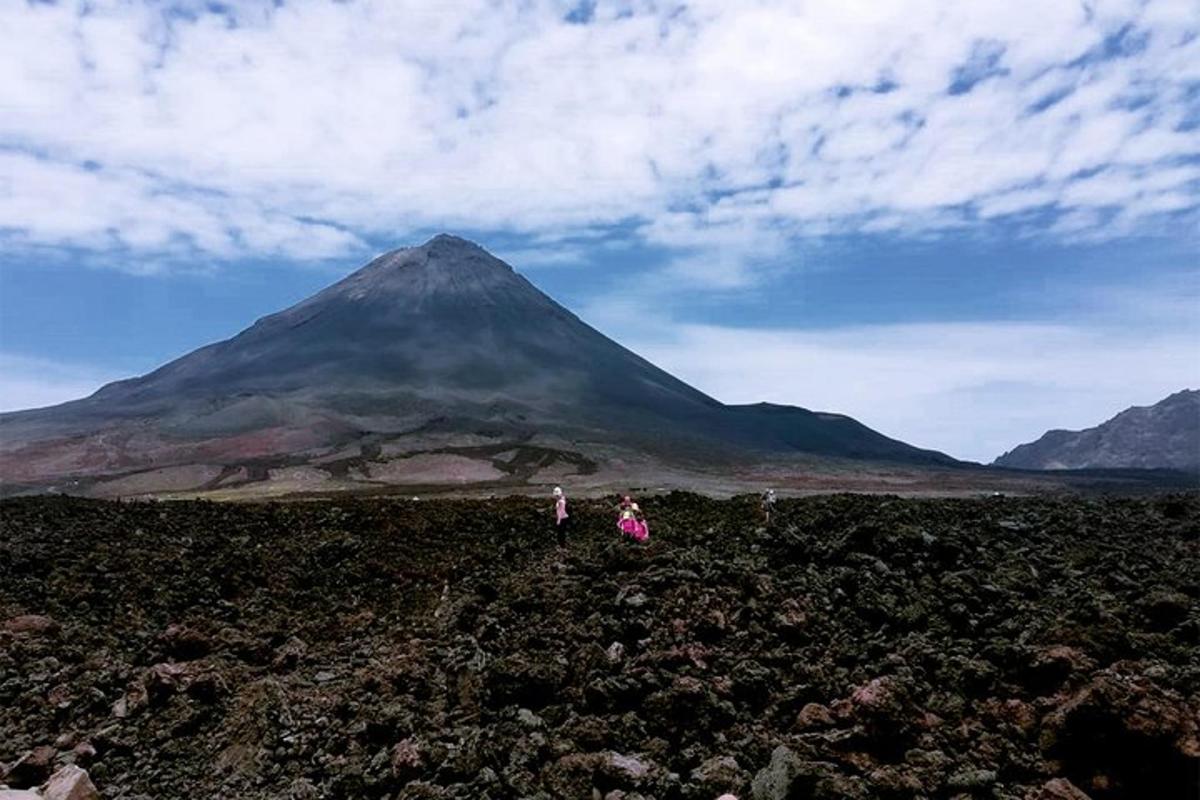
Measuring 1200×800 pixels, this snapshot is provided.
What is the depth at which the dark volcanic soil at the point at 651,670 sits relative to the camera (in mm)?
7137

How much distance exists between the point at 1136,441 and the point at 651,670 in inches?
7989

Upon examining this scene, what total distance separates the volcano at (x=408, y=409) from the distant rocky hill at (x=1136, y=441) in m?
60.4

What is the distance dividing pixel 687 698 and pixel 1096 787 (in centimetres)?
358

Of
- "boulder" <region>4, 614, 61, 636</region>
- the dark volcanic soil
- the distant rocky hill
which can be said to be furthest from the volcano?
the dark volcanic soil

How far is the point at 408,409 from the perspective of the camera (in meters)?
115

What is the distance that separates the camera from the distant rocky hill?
167000mm

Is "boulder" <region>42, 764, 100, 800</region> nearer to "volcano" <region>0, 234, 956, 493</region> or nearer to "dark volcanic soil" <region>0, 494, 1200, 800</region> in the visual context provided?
"dark volcanic soil" <region>0, 494, 1200, 800</region>

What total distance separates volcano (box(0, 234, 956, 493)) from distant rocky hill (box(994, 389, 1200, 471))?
198ft

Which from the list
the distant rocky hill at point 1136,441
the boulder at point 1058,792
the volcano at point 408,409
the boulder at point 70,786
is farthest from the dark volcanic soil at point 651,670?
the distant rocky hill at point 1136,441

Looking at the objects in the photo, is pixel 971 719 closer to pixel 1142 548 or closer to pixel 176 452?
pixel 1142 548

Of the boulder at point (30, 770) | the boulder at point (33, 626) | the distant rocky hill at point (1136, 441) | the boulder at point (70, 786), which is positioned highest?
the distant rocky hill at point (1136, 441)

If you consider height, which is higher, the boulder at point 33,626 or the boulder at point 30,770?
the boulder at point 33,626

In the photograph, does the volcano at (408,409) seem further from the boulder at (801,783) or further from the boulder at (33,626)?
the boulder at (801,783)

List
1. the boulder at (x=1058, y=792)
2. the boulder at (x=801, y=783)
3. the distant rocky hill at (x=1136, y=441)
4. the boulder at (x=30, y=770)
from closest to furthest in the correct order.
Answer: the boulder at (x=1058, y=792)
the boulder at (x=801, y=783)
the boulder at (x=30, y=770)
the distant rocky hill at (x=1136, y=441)
